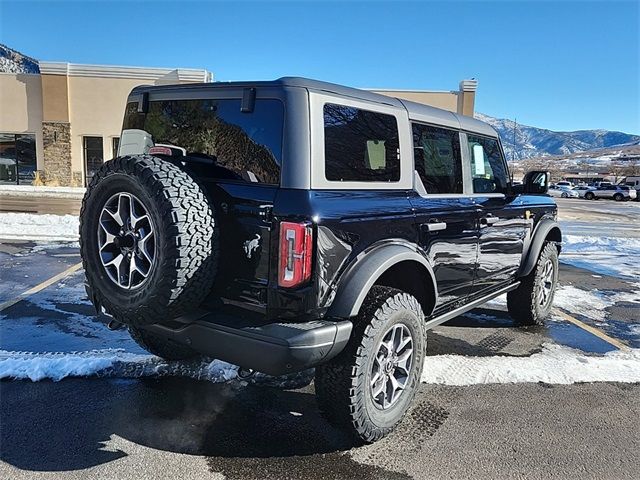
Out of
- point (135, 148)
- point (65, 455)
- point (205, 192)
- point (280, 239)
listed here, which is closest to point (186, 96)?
point (135, 148)

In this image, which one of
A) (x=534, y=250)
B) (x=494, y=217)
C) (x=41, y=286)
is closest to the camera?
(x=494, y=217)

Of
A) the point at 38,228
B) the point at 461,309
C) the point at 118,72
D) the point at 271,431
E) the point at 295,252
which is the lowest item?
the point at 271,431

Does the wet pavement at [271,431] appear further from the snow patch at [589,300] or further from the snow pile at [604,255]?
the snow pile at [604,255]

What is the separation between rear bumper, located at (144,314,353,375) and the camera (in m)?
2.61

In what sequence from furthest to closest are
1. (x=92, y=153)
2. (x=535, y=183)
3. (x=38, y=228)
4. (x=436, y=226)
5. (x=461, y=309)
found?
(x=92, y=153) < (x=38, y=228) < (x=535, y=183) < (x=461, y=309) < (x=436, y=226)

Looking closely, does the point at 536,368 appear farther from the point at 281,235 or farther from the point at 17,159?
the point at 17,159

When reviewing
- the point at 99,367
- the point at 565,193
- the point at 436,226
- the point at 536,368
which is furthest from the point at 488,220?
the point at 565,193

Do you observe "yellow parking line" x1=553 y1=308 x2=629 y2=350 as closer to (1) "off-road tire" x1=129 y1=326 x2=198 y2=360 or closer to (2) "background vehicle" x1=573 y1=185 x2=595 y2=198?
(1) "off-road tire" x1=129 y1=326 x2=198 y2=360

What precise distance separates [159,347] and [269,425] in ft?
4.27

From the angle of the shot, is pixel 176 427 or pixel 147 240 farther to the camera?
pixel 176 427

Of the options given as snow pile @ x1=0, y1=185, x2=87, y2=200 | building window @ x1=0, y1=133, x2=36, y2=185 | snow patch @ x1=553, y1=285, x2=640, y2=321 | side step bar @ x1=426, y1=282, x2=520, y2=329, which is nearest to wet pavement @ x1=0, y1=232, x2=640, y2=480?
side step bar @ x1=426, y1=282, x2=520, y2=329

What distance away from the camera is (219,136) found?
3102 millimetres

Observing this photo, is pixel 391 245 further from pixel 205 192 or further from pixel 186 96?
pixel 186 96

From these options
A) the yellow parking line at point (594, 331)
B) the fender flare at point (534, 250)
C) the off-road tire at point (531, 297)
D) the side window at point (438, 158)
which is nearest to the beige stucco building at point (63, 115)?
the yellow parking line at point (594, 331)
